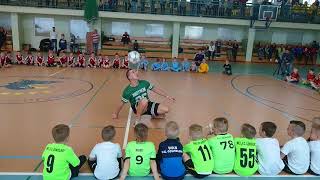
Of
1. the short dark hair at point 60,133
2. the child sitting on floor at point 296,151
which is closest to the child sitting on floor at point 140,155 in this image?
the short dark hair at point 60,133

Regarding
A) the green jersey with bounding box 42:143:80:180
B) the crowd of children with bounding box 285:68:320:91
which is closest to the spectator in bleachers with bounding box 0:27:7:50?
the crowd of children with bounding box 285:68:320:91

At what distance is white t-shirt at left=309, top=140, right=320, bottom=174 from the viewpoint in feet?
16.0

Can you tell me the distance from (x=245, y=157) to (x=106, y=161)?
204cm

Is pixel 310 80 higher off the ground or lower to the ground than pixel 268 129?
lower

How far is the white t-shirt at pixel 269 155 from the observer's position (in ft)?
15.7

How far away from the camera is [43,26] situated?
74.2ft

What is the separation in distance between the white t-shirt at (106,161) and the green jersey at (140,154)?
209mm

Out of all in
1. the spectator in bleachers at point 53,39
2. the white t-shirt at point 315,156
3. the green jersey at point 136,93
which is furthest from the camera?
the spectator in bleachers at point 53,39

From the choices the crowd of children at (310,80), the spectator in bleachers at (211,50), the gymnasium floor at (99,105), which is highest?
the spectator in bleachers at (211,50)

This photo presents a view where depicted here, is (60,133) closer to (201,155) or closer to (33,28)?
(201,155)

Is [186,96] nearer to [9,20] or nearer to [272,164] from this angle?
[272,164]

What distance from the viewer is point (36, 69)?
563 inches

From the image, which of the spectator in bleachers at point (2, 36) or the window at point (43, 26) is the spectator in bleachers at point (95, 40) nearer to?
the window at point (43, 26)

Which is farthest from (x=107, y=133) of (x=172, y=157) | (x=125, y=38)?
(x=125, y=38)
